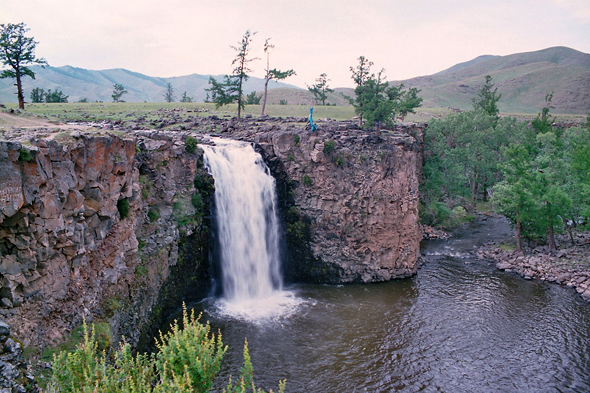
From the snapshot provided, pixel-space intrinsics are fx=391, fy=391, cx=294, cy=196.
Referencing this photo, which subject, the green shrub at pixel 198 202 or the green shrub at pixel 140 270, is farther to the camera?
the green shrub at pixel 198 202

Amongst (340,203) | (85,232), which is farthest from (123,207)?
(340,203)

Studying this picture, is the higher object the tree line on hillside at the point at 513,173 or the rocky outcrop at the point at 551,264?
the tree line on hillside at the point at 513,173

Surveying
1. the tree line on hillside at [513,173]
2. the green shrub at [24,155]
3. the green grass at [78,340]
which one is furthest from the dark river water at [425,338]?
the green shrub at [24,155]

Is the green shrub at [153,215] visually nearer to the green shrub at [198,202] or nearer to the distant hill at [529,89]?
A: the green shrub at [198,202]

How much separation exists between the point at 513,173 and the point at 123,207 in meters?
30.0

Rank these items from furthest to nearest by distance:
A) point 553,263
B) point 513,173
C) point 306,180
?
1. point 513,173
2. point 553,263
3. point 306,180

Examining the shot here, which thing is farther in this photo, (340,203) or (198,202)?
(340,203)

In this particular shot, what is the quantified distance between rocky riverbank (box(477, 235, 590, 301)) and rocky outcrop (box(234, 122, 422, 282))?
972 centimetres

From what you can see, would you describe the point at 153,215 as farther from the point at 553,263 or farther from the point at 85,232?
the point at 553,263

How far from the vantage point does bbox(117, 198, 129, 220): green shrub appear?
682 inches

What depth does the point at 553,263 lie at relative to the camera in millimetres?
29578

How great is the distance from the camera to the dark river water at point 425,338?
17.2m

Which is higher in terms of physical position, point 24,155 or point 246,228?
point 24,155

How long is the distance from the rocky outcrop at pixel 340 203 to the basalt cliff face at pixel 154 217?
0.07 metres
